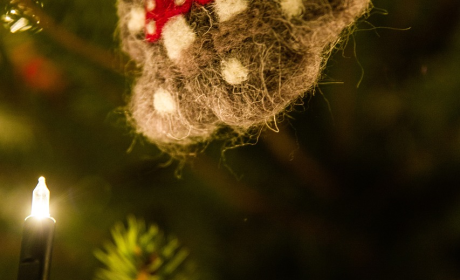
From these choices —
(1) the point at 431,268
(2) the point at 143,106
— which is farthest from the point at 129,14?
(1) the point at 431,268

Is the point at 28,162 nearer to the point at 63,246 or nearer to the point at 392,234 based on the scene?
the point at 63,246

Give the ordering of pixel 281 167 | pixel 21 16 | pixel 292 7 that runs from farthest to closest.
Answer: pixel 281 167 < pixel 21 16 < pixel 292 7

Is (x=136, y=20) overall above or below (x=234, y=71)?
above

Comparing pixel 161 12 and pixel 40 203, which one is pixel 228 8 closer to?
pixel 161 12

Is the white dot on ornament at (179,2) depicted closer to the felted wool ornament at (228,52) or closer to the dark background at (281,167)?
the felted wool ornament at (228,52)

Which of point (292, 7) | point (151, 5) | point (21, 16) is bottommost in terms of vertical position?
point (292, 7)

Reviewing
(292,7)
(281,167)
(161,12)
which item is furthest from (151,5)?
(281,167)

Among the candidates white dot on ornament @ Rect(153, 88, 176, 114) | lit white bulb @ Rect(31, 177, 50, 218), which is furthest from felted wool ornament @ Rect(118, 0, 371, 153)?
lit white bulb @ Rect(31, 177, 50, 218)
